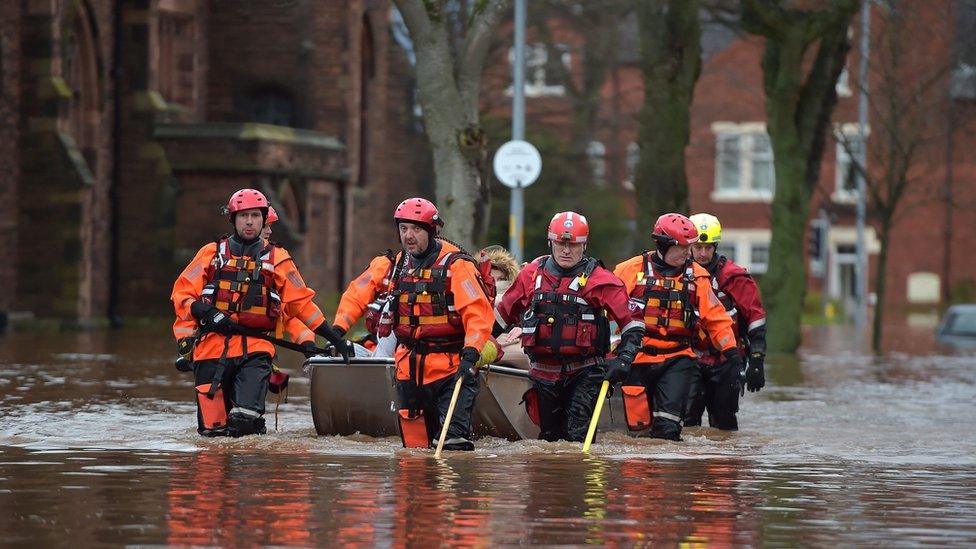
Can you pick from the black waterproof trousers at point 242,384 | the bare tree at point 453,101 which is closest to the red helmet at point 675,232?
the black waterproof trousers at point 242,384

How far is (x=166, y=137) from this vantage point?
36.8 meters

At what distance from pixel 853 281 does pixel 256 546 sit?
61924mm

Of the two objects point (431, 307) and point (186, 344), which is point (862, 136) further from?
point (431, 307)

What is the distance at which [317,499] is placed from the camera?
32.8 ft

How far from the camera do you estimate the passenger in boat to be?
14680 millimetres

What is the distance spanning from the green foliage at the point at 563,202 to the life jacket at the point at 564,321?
101ft

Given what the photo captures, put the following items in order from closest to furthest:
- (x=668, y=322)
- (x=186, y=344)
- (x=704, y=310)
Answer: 1. (x=186, y=344)
2. (x=668, y=322)
3. (x=704, y=310)

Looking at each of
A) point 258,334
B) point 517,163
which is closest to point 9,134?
point 517,163

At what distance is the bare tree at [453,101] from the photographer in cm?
2208

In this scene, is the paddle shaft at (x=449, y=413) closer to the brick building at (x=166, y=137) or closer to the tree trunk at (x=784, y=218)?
the brick building at (x=166, y=137)

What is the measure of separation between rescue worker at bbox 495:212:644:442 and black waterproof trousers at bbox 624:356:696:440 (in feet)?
2.38

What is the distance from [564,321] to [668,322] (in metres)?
1.22

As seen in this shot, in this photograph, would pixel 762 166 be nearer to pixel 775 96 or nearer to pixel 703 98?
pixel 703 98

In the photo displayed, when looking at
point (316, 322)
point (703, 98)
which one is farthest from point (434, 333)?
point (703, 98)
